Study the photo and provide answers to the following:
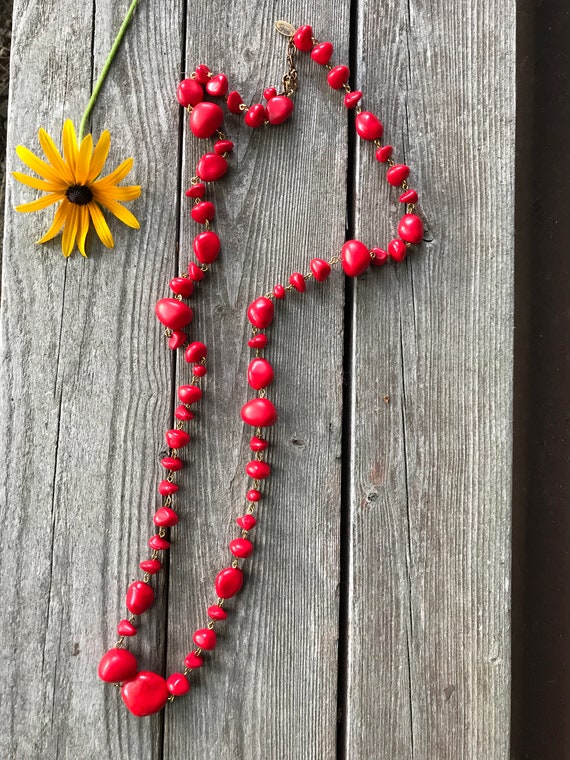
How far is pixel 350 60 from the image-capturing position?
30.2 inches

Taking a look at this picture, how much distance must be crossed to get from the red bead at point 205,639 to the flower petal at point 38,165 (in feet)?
1.91

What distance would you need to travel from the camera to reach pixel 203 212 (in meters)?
0.74

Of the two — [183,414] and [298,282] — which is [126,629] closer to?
[183,414]

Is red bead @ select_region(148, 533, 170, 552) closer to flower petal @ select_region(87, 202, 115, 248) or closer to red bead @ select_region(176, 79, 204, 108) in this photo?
flower petal @ select_region(87, 202, 115, 248)

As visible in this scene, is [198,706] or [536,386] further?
[536,386]

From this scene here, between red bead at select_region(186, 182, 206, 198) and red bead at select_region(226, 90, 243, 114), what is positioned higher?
red bead at select_region(226, 90, 243, 114)

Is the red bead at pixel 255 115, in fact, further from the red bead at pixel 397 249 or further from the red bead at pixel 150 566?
the red bead at pixel 150 566

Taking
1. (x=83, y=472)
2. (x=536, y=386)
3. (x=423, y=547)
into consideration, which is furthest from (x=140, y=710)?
(x=536, y=386)

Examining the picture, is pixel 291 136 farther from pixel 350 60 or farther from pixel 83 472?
pixel 83 472

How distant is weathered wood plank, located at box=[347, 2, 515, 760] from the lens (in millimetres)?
716

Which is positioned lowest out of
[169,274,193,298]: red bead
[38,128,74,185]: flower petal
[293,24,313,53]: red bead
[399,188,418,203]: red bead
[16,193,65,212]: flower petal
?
[169,274,193,298]: red bead

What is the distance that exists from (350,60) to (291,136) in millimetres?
131

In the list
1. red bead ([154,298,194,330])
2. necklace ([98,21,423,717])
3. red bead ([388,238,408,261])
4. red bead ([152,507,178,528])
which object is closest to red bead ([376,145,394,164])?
necklace ([98,21,423,717])

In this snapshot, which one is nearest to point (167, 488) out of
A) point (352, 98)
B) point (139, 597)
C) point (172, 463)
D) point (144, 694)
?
point (172, 463)
